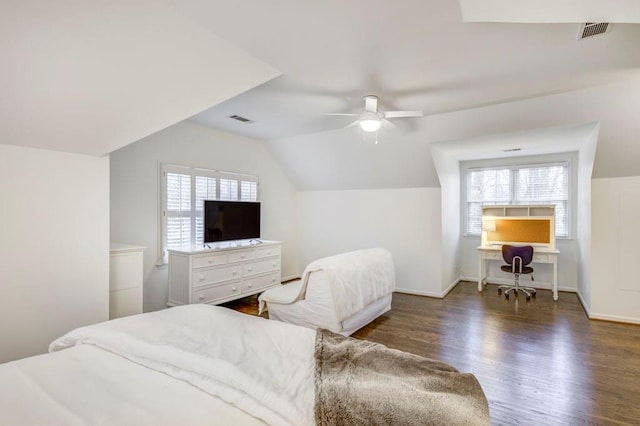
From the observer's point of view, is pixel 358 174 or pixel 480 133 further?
pixel 358 174

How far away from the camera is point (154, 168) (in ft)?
13.7

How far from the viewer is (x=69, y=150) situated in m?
2.67

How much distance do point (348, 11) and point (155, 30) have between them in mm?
1201

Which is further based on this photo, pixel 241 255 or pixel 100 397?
pixel 241 255

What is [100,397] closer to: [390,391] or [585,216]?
[390,391]

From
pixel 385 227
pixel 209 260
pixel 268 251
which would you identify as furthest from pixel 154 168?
pixel 385 227

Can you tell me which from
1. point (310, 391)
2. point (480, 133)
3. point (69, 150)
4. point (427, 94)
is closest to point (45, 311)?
point (69, 150)

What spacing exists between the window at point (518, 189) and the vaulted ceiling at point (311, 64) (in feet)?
5.93

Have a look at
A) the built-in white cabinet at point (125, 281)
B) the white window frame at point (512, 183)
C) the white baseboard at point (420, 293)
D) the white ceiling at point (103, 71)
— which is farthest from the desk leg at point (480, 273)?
the built-in white cabinet at point (125, 281)

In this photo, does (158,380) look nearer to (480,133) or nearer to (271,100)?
(271,100)

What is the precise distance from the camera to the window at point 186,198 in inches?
169

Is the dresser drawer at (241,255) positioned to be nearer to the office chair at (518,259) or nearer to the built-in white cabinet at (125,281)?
the built-in white cabinet at (125,281)

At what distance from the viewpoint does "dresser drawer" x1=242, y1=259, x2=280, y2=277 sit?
15.5ft

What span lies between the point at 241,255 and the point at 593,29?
429 centimetres
